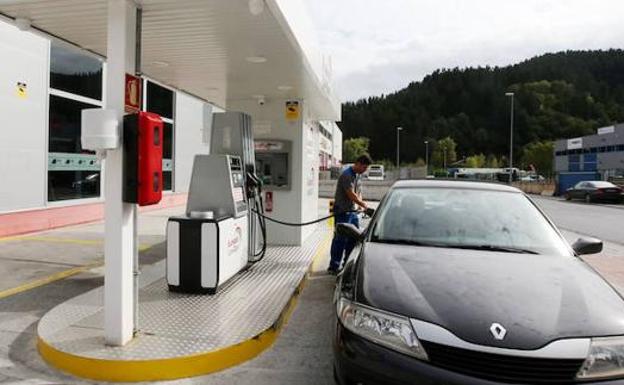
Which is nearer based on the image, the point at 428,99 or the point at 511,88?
the point at 511,88

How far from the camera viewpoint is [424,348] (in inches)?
104

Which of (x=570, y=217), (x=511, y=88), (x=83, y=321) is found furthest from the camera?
(x=511, y=88)

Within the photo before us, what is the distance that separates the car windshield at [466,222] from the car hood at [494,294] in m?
0.27

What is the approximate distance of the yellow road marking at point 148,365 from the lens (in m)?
3.73

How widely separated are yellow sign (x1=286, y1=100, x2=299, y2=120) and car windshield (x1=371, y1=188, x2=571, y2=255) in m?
4.43

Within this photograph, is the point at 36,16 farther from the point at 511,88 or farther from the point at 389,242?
the point at 511,88

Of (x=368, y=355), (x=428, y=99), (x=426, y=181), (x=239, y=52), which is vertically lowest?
(x=368, y=355)

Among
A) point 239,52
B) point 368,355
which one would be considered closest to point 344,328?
point 368,355

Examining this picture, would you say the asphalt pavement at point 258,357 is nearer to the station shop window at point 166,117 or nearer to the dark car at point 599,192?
the station shop window at point 166,117

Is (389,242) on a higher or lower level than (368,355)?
higher

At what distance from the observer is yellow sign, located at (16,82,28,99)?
995 cm

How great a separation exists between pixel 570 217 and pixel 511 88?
111171 mm

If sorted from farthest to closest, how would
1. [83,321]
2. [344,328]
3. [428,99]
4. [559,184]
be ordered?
[428,99] → [559,184] → [83,321] → [344,328]

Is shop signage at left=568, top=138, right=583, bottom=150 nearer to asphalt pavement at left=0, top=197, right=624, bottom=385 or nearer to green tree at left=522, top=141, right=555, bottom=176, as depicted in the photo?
green tree at left=522, top=141, right=555, bottom=176
